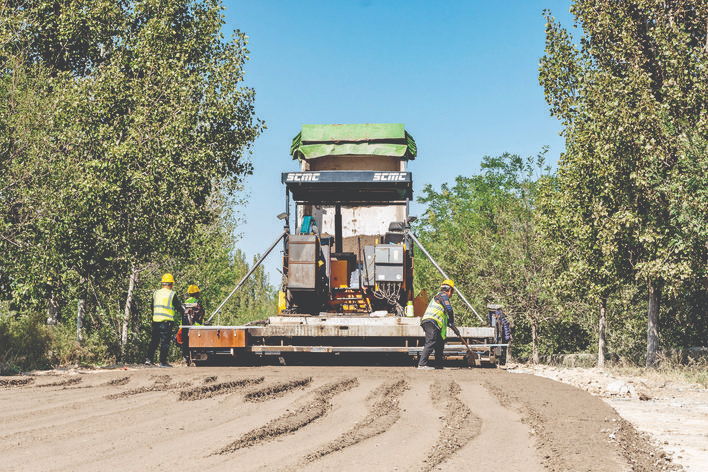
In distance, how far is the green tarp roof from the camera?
15.2m

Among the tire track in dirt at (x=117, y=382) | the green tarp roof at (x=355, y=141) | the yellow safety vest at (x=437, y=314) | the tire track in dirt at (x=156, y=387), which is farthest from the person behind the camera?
the green tarp roof at (x=355, y=141)

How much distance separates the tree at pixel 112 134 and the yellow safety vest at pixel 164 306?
2.51 m

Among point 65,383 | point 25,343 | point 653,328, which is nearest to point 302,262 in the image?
point 65,383

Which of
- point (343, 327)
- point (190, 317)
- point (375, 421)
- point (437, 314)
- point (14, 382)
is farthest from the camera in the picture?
point (190, 317)

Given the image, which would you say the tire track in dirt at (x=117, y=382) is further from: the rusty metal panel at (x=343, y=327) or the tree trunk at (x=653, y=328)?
the tree trunk at (x=653, y=328)

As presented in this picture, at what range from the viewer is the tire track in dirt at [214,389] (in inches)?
333

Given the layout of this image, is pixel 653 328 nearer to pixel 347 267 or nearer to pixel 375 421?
pixel 347 267

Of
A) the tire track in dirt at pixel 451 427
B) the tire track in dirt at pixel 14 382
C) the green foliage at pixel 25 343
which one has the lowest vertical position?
the tire track in dirt at pixel 451 427

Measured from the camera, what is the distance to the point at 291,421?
685 cm

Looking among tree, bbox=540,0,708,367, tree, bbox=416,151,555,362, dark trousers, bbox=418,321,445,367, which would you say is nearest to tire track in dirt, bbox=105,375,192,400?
dark trousers, bbox=418,321,445,367

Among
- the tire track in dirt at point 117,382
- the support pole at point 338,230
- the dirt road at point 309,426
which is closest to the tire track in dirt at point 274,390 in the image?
the dirt road at point 309,426

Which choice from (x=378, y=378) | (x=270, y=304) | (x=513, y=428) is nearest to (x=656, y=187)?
(x=378, y=378)

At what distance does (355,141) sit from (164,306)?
5056 millimetres

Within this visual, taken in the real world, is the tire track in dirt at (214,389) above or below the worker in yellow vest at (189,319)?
below
